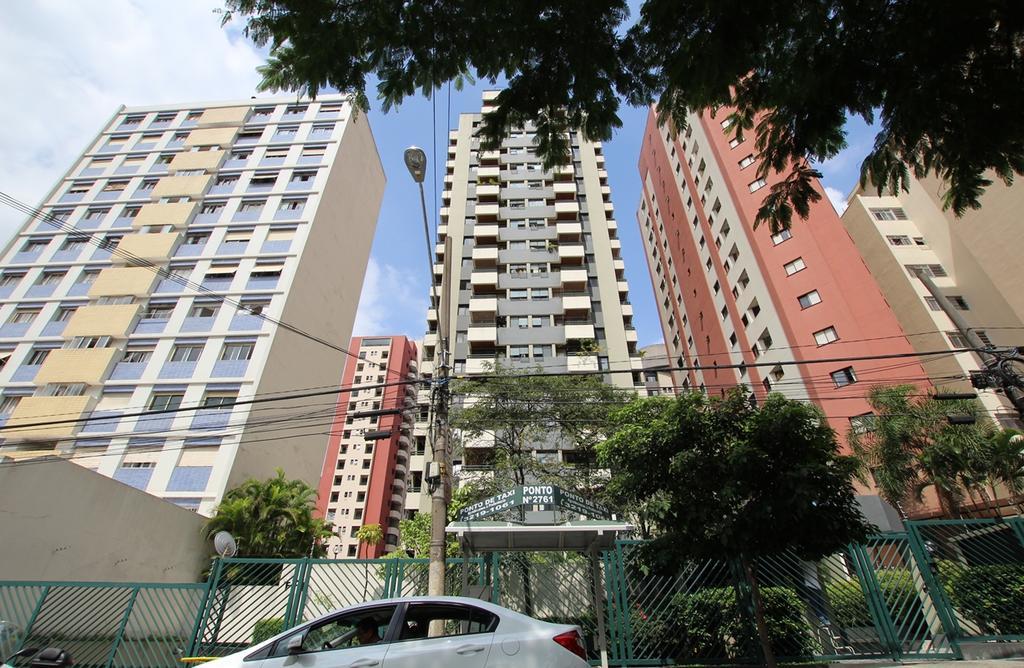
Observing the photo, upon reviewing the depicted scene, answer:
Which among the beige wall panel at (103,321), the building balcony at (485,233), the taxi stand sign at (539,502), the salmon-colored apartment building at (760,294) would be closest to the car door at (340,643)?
the taxi stand sign at (539,502)

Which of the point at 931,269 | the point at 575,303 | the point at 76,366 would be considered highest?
the point at 575,303

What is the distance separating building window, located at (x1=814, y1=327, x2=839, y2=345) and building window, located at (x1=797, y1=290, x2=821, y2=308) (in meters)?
1.87

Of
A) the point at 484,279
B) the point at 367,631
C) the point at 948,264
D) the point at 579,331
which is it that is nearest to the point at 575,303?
the point at 579,331

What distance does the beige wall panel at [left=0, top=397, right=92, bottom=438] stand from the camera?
24641 mm

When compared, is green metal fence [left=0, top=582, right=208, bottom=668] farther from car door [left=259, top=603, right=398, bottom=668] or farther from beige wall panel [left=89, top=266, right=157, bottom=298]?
beige wall panel [left=89, top=266, right=157, bottom=298]

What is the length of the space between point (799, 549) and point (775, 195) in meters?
5.23

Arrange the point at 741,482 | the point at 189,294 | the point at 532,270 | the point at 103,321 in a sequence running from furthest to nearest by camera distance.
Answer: the point at 532,270 < the point at 189,294 < the point at 103,321 < the point at 741,482

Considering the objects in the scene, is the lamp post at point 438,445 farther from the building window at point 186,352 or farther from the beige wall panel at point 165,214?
the beige wall panel at point 165,214

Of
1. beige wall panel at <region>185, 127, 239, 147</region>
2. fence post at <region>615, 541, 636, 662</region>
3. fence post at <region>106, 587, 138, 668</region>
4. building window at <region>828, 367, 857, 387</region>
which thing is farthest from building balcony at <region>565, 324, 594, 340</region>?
beige wall panel at <region>185, 127, 239, 147</region>

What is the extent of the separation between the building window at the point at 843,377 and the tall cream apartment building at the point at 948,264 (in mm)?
3513

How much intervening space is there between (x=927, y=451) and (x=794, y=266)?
1495 centimetres

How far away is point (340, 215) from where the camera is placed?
37438 millimetres

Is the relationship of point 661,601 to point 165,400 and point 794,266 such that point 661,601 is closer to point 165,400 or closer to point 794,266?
point 165,400

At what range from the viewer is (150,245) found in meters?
31.7
